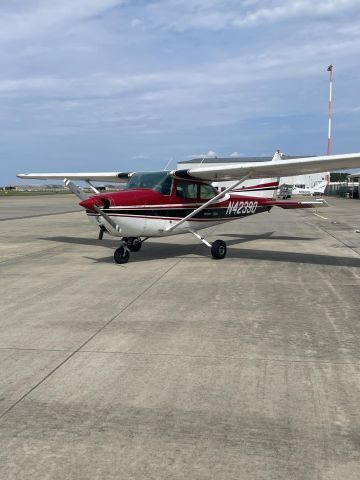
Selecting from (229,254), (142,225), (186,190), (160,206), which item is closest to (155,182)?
(160,206)

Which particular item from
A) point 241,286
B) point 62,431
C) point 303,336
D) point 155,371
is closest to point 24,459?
point 62,431

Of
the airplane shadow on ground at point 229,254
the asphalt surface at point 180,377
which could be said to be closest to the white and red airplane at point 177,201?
the airplane shadow on ground at point 229,254

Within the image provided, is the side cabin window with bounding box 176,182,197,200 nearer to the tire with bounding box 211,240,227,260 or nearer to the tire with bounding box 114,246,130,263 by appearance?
the tire with bounding box 211,240,227,260

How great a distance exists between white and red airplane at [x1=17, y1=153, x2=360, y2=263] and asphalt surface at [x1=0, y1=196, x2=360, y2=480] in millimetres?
1521

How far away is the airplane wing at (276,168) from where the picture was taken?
31.1ft

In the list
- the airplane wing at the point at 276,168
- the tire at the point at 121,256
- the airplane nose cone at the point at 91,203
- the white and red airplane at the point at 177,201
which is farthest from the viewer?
the tire at the point at 121,256

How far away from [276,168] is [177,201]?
2.44m

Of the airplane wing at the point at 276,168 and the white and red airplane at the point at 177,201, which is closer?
the airplane wing at the point at 276,168

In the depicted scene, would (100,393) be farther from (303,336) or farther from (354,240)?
(354,240)

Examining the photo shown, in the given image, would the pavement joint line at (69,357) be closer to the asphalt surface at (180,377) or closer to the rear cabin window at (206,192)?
the asphalt surface at (180,377)

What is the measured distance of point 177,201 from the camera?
36.4ft

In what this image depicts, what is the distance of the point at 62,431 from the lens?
3176 millimetres

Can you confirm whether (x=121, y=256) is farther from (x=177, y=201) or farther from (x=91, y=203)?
(x=177, y=201)

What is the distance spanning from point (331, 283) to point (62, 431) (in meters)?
→ 6.11
